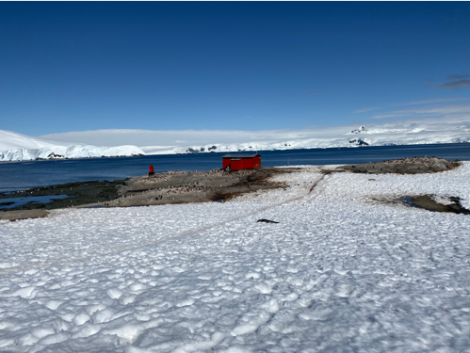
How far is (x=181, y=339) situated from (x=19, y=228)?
17.0 metres

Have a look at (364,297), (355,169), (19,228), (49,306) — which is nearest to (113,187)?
(19,228)

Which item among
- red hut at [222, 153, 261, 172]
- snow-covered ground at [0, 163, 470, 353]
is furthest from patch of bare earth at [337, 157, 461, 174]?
snow-covered ground at [0, 163, 470, 353]

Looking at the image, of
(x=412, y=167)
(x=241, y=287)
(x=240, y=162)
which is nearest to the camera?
(x=241, y=287)

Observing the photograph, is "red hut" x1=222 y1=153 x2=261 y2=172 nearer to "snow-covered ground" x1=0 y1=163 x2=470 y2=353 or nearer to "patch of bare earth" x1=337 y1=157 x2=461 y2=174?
"patch of bare earth" x1=337 y1=157 x2=461 y2=174

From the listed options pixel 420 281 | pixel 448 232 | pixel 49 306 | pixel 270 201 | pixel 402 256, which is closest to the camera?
pixel 49 306

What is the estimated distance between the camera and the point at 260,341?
5469 millimetres

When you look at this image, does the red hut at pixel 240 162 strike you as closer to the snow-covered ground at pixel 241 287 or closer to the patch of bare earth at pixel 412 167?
the patch of bare earth at pixel 412 167

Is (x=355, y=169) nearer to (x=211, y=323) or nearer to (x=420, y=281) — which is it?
(x=420, y=281)

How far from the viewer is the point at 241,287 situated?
7.92 metres

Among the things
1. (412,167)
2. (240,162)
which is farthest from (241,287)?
(240,162)

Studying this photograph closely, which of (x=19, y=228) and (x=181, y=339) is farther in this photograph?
(x=19, y=228)

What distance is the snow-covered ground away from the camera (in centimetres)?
552

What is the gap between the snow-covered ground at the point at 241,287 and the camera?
5.52m

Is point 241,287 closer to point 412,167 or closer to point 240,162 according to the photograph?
point 412,167
